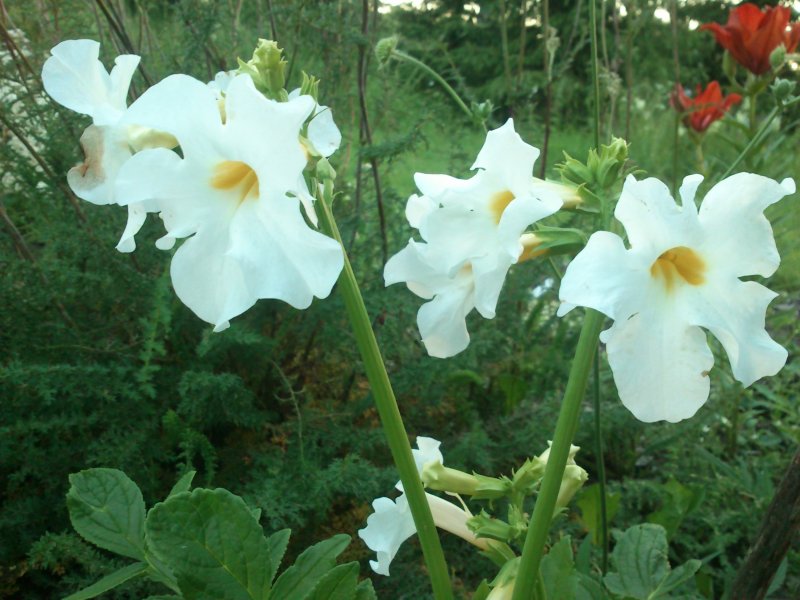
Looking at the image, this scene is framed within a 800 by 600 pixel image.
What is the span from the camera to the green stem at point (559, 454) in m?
0.59

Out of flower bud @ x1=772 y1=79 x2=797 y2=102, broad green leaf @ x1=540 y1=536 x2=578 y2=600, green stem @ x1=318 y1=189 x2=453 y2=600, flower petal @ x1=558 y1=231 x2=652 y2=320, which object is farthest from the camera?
flower bud @ x1=772 y1=79 x2=797 y2=102

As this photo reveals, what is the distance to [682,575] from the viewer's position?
896mm

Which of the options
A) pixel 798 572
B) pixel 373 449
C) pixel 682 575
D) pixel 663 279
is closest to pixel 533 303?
pixel 373 449

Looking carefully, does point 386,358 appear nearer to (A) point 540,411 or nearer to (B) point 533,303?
(A) point 540,411

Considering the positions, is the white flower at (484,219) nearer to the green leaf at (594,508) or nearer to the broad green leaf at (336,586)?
the broad green leaf at (336,586)

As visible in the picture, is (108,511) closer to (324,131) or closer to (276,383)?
(324,131)

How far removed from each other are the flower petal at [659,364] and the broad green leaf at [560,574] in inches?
9.1

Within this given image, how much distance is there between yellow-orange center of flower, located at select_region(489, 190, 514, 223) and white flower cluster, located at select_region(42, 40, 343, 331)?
0.14m

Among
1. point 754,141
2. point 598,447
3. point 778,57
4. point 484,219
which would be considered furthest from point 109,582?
point 778,57

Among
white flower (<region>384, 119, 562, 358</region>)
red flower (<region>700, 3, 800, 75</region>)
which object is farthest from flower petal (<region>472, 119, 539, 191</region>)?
red flower (<region>700, 3, 800, 75</region>)

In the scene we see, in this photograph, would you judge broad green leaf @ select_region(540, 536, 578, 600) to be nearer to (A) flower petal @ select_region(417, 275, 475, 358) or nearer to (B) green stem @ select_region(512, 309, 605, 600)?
(B) green stem @ select_region(512, 309, 605, 600)

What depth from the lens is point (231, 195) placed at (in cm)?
58

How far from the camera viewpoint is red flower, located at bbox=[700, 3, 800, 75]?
6.33 ft

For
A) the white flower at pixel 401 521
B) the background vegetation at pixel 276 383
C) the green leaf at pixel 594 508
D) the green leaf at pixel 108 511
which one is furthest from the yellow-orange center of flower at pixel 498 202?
the green leaf at pixel 594 508
